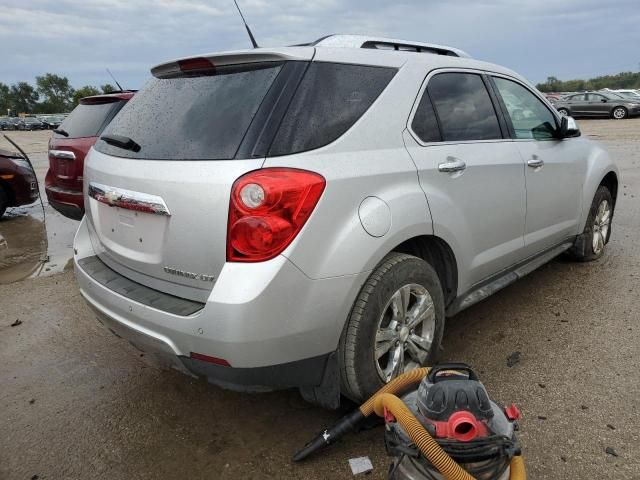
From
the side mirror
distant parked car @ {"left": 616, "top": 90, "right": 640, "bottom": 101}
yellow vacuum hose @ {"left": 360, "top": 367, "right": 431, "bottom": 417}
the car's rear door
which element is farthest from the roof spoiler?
distant parked car @ {"left": 616, "top": 90, "right": 640, "bottom": 101}

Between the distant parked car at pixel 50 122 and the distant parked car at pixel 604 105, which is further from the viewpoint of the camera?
the distant parked car at pixel 50 122

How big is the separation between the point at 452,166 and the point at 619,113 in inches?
1063

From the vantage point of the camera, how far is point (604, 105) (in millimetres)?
24812

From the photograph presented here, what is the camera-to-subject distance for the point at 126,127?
263 cm

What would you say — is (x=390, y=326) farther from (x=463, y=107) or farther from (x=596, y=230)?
(x=596, y=230)

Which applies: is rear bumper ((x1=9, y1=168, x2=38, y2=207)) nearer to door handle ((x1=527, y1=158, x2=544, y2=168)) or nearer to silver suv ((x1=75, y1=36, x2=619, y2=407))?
silver suv ((x1=75, y1=36, x2=619, y2=407))

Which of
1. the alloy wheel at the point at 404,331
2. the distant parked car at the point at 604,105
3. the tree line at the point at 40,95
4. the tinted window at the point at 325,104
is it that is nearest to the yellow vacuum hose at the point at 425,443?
the alloy wheel at the point at 404,331

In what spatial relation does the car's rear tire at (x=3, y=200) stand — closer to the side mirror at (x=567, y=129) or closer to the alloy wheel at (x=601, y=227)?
the side mirror at (x=567, y=129)

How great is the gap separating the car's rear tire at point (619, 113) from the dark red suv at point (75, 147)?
25711mm

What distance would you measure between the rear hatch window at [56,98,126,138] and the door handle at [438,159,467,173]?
4424mm

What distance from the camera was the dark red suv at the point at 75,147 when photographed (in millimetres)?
5543

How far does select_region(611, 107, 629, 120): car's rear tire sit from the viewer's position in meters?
24.7

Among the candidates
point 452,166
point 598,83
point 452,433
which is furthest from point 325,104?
point 598,83

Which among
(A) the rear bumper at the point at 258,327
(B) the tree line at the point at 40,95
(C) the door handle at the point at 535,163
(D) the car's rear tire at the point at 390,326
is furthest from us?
(B) the tree line at the point at 40,95
